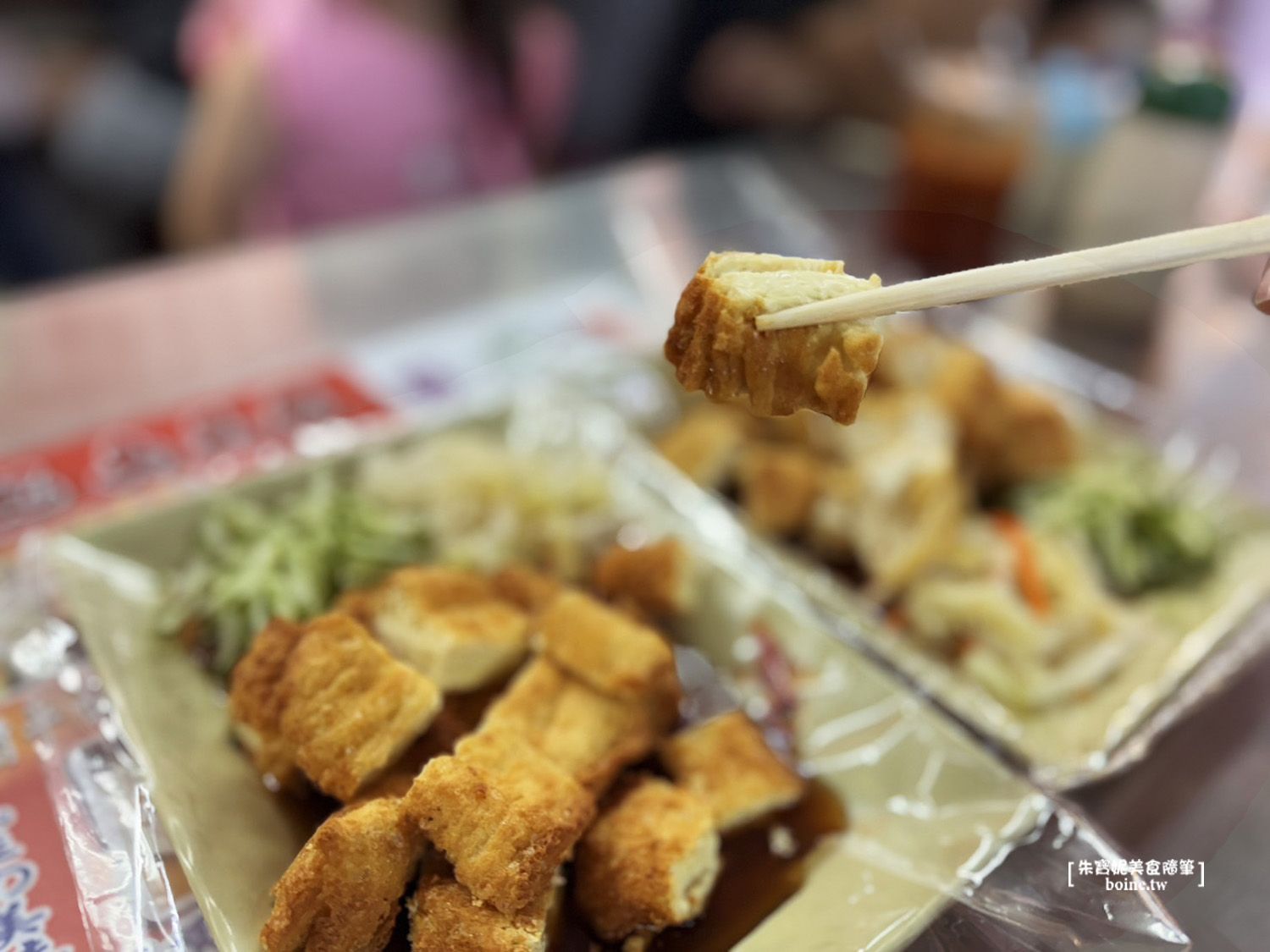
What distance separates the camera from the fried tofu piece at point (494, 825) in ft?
4.05

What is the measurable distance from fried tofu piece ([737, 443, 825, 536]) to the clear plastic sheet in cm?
37

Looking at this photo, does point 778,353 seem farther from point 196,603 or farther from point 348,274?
point 348,274

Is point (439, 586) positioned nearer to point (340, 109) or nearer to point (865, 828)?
point (865, 828)

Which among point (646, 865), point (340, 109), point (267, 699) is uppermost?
point (340, 109)

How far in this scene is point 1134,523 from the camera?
2.31m

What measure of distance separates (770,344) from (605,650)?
67cm

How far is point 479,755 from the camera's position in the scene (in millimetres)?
1357

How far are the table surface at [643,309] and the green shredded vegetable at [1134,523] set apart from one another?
0.96 ft

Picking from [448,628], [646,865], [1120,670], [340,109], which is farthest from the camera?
[340,109]

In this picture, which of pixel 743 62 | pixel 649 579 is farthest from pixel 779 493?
pixel 743 62

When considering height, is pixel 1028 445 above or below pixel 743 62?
below

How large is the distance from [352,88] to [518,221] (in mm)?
963

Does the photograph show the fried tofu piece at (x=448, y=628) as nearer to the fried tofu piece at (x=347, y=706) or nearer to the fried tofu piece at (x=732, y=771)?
the fried tofu piece at (x=347, y=706)

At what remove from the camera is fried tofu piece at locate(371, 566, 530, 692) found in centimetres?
159
